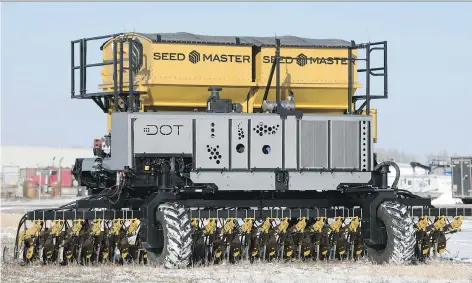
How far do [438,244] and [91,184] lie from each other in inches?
294

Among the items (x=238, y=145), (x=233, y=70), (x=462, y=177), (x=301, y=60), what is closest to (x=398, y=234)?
(x=238, y=145)

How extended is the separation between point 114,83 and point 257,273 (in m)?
4.80

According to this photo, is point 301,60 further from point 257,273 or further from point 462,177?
point 462,177

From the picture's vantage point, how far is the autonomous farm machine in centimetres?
1872

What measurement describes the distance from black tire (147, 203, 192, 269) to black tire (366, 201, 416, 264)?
13.2ft

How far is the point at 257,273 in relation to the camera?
17.5 m

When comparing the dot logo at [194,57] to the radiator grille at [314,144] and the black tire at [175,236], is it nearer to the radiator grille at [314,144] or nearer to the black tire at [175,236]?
the radiator grille at [314,144]

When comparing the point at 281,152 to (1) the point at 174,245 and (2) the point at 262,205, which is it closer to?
(2) the point at 262,205

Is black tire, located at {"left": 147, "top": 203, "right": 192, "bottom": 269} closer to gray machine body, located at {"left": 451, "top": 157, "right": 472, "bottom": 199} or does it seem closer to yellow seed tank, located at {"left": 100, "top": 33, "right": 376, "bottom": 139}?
yellow seed tank, located at {"left": 100, "top": 33, "right": 376, "bottom": 139}

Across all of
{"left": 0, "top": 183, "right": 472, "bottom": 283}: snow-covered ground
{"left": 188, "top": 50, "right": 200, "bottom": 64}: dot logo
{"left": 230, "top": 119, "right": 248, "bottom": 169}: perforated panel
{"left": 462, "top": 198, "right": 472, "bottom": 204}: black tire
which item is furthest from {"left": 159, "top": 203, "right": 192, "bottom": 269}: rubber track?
{"left": 462, "top": 198, "right": 472, "bottom": 204}: black tire

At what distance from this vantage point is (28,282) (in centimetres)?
1572

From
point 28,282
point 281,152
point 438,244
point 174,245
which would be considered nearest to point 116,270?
point 174,245

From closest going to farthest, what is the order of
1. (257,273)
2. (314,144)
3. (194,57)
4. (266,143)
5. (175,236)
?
(257,273)
(175,236)
(266,143)
(314,144)
(194,57)

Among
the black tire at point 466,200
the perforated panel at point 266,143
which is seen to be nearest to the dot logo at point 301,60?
the perforated panel at point 266,143
